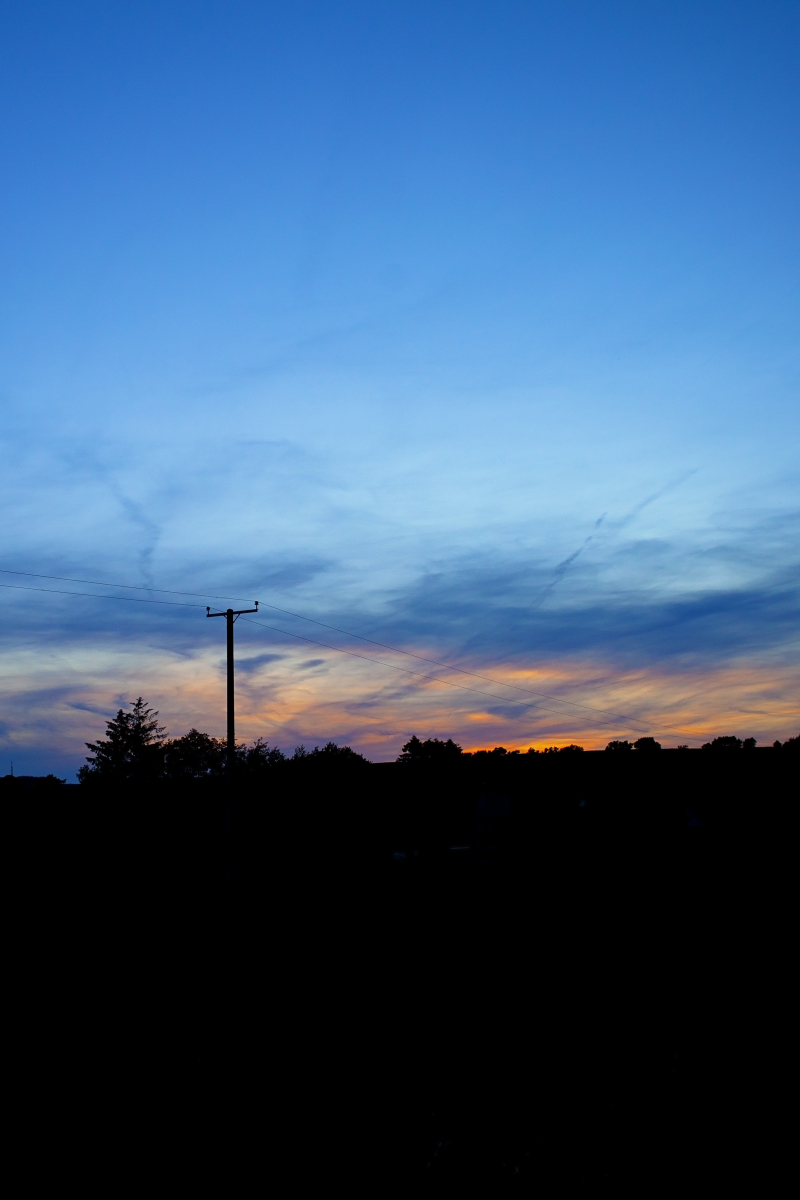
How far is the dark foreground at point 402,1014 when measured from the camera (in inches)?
369

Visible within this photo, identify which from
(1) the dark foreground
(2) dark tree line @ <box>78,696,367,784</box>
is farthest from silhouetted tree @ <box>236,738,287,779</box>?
(1) the dark foreground

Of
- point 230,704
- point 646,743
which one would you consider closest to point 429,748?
point 646,743

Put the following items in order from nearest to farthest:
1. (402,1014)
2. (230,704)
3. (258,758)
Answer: (402,1014) → (230,704) → (258,758)

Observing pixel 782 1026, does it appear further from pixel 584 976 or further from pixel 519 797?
pixel 519 797

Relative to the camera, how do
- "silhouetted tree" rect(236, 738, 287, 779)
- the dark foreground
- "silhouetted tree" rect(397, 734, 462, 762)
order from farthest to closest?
"silhouetted tree" rect(397, 734, 462, 762)
"silhouetted tree" rect(236, 738, 287, 779)
the dark foreground

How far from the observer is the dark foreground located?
938 centimetres

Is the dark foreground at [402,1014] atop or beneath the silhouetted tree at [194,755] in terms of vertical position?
beneath

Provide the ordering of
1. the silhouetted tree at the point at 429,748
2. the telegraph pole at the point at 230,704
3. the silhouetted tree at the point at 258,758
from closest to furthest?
1. the telegraph pole at the point at 230,704
2. the silhouetted tree at the point at 258,758
3. the silhouetted tree at the point at 429,748

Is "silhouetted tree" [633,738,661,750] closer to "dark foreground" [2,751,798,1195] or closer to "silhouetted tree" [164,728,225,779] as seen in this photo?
"silhouetted tree" [164,728,225,779]

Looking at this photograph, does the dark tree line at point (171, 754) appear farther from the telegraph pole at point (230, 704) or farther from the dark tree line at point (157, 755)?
the telegraph pole at point (230, 704)

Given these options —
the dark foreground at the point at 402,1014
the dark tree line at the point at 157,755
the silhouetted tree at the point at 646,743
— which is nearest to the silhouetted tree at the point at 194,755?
the dark tree line at the point at 157,755

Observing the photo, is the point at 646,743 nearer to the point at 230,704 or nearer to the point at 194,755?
the point at 194,755

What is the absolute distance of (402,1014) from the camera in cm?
1543

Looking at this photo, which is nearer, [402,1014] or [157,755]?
[402,1014]
